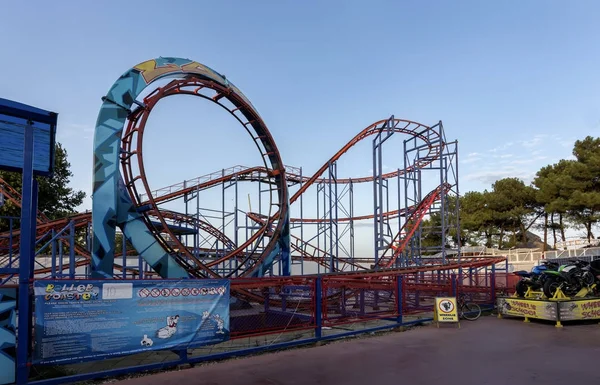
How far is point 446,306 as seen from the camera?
41.3 ft

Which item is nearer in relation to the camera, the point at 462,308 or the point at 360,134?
the point at 462,308

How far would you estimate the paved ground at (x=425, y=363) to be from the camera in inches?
277

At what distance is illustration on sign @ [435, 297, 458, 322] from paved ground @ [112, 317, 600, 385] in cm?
121

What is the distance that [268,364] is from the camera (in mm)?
8094

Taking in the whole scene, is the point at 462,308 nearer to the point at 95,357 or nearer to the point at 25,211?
the point at 95,357

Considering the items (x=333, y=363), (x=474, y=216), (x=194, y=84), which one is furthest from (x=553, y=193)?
(x=333, y=363)

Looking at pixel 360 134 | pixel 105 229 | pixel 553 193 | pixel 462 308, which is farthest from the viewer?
pixel 553 193

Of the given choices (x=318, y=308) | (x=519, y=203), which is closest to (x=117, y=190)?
(x=318, y=308)

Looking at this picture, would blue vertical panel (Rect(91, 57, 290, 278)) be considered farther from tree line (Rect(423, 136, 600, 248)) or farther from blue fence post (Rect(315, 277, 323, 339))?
tree line (Rect(423, 136, 600, 248))

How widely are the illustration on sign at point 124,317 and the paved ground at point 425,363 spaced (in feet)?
1.81

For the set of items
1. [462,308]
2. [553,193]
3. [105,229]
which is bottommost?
[462,308]

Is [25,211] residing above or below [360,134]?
below

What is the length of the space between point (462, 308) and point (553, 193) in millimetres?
31076

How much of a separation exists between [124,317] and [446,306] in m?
8.51
